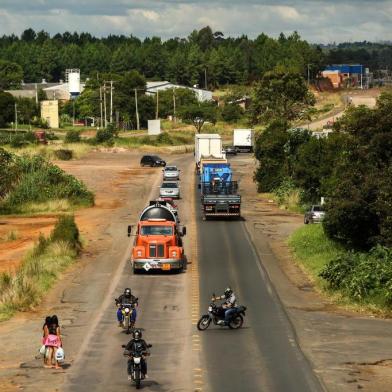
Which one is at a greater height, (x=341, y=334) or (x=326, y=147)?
(x=326, y=147)

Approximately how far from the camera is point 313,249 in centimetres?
5091

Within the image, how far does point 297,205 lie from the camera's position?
7344cm

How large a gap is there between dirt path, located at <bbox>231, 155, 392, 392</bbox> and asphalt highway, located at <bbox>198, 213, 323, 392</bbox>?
48 cm

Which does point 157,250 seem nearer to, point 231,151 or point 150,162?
A: point 150,162

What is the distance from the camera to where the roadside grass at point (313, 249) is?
4672 cm

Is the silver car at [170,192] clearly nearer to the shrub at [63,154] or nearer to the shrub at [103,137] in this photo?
the shrub at [63,154]

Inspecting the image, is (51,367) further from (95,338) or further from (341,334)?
(341,334)

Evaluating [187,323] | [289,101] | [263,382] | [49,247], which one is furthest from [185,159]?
[263,382]

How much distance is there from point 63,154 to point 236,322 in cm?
9033

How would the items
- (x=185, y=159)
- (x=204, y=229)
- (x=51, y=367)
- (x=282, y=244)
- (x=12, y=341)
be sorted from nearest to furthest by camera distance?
1. (x=51, y=367)
2. (x=12, y=341)
3. (x=282, y=244)
4. (x=204, y=229)
5. (x=185, y=159)

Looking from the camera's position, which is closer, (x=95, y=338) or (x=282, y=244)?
(x=95, y=338)

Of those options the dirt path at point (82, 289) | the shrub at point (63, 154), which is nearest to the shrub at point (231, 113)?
the shrub at point (63, 154)

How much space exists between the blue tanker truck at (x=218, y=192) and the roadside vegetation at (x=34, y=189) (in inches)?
350

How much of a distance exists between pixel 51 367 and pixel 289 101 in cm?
11831
